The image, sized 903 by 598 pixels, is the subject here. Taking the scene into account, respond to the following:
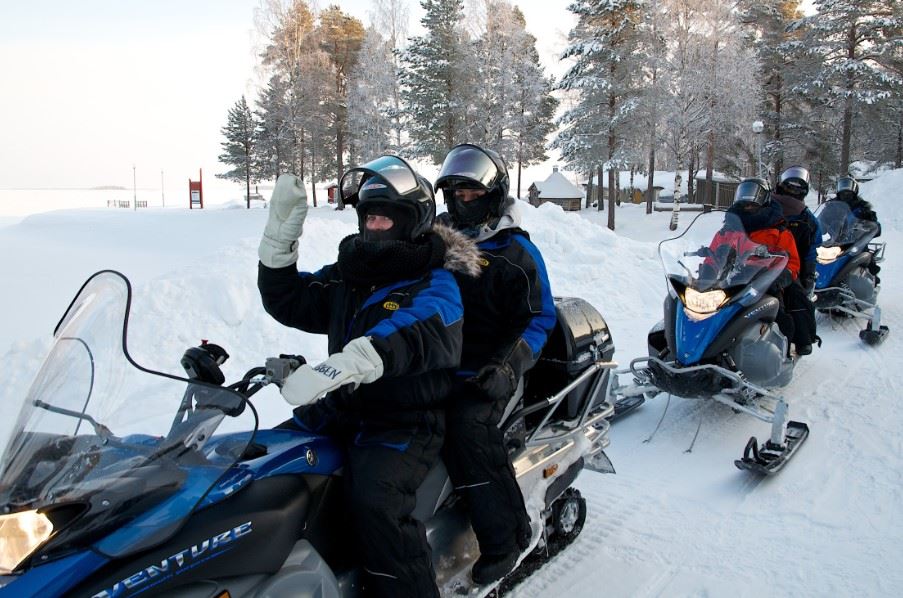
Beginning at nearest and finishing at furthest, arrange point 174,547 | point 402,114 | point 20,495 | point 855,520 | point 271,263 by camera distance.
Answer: point 20,495 < point 174,547 < point 271,263 < point 855,520 < point 402,114

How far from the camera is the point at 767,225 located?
6.11 meters

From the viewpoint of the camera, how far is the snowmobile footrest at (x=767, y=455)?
407 cm

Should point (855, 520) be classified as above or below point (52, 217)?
below

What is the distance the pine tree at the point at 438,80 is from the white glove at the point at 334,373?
84.8 feet

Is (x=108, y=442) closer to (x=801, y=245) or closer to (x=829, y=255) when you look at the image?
(x=801, y=245)

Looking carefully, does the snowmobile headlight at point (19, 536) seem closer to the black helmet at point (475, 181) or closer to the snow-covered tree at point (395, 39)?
the black helmet at point (475, 181)

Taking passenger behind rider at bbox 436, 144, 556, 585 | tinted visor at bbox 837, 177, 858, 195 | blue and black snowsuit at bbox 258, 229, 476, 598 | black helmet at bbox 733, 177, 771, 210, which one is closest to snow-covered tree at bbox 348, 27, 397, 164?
tinted visor at bbox 837, 177, 858, 195

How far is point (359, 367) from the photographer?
200 centimetres

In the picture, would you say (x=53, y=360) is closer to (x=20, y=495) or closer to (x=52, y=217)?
(x=20, y=495)

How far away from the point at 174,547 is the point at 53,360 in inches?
26.7

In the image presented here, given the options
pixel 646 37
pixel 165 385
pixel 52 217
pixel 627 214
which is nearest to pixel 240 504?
pixel 165 385

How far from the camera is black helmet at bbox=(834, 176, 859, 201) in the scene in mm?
9156

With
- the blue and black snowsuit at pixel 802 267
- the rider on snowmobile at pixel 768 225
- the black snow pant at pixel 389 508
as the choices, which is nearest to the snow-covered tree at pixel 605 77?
the blue and black snowsuit at pixel 802 267

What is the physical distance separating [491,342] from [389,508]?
3.58ft
